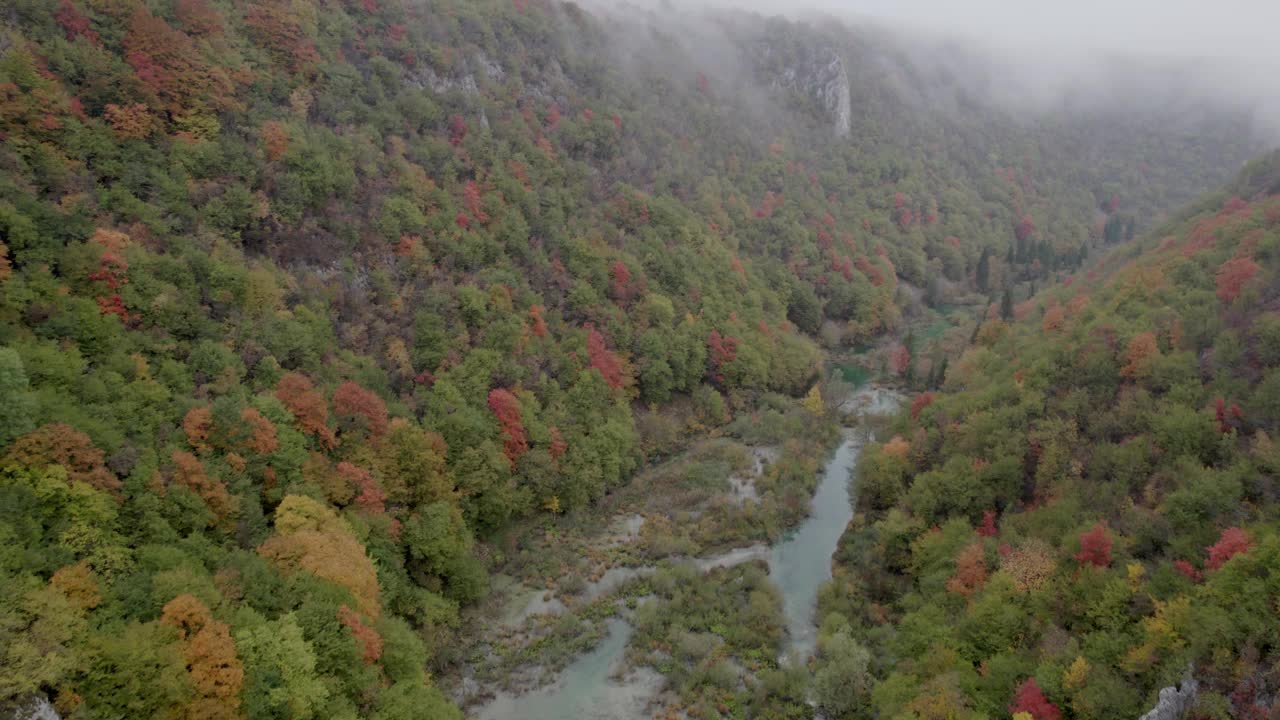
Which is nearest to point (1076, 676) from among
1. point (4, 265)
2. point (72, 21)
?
point (4, 265)

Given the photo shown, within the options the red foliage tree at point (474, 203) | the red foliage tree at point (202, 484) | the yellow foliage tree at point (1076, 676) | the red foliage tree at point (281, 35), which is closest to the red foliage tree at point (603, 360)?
the red foliage tree at point (474, 203)

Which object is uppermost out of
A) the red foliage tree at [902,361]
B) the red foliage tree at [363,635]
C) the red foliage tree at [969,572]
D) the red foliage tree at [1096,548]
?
the red foliage tree at [1096,548]

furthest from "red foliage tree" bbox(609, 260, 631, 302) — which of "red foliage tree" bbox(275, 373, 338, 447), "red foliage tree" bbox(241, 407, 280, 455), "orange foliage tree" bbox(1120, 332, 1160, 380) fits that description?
"orange foliage tree" bbox(1120, 332, 1160, 380)

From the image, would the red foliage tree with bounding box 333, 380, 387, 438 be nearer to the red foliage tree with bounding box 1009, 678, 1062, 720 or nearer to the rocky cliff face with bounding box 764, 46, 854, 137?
the red foliage tree with bounding box 1009, 678, 1062, 720

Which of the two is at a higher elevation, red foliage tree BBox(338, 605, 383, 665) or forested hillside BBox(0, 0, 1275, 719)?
forested hillside BBox(0, 0, 1275, 719)

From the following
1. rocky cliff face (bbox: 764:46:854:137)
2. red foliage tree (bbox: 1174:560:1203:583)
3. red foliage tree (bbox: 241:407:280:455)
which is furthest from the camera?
rocky cliff face (bbox: 764:46:854:137)

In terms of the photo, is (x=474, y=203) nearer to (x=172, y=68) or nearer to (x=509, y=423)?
(x=509, y=423)

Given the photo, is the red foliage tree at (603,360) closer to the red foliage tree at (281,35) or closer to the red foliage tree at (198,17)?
the red foliage tree at (281,35)
